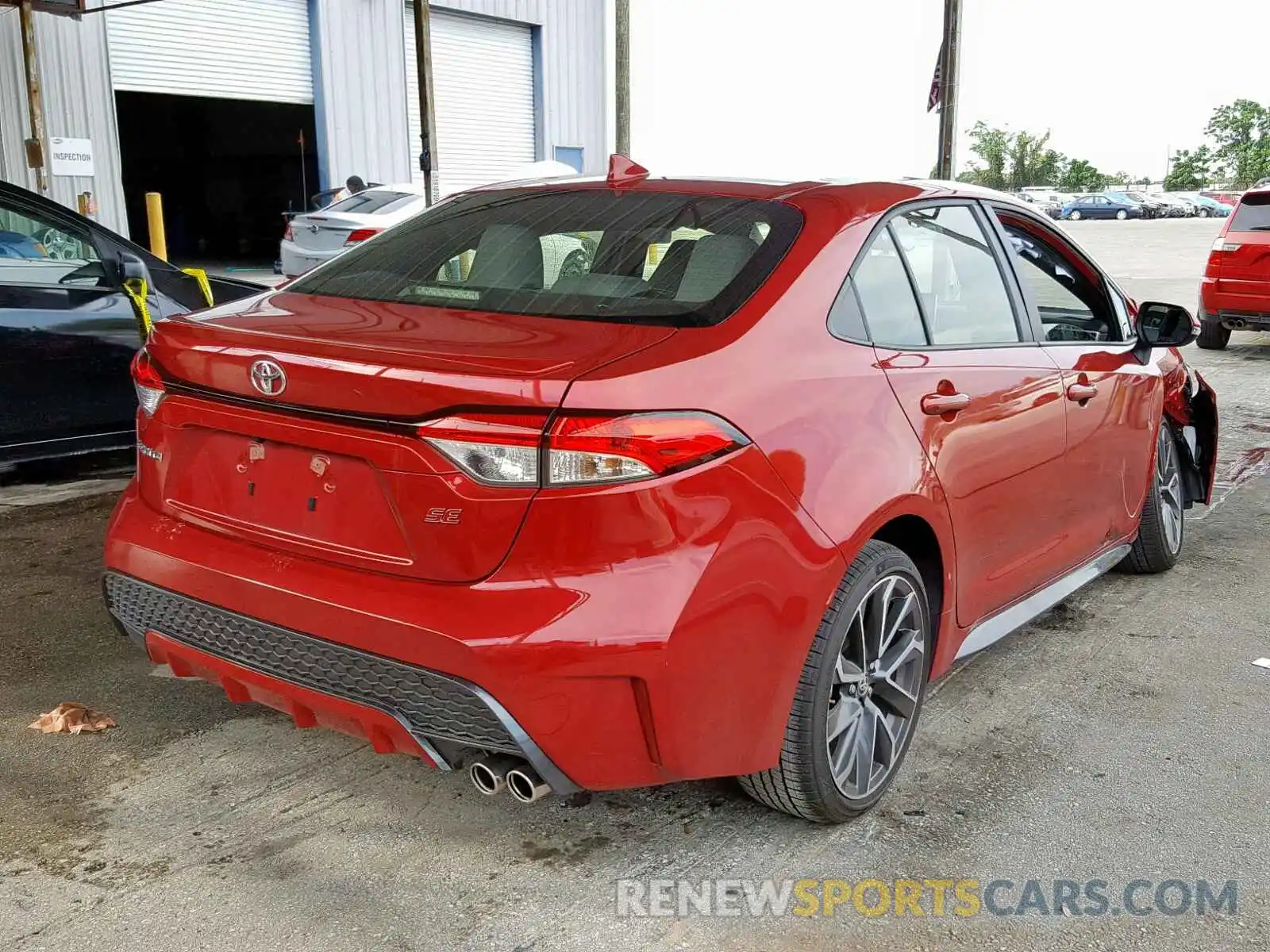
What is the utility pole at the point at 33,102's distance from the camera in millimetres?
13805

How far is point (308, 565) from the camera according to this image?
2521 millimetres

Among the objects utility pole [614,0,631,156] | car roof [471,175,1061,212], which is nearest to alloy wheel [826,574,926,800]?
car roof [471,175,1061,212]

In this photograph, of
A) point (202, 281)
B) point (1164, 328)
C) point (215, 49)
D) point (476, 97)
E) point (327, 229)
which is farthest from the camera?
point (476, 97)

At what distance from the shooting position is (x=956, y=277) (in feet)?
11.3

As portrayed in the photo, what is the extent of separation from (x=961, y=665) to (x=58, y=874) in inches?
104

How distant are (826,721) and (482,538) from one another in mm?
Answer: 911

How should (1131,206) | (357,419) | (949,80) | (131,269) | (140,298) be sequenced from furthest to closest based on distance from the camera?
(1131,206) < (949,80) < (131,269) < (140,298) < (357,419)

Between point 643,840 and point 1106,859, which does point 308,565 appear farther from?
point 1106,859

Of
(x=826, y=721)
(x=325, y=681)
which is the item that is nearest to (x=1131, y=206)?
(x=826, y=721)

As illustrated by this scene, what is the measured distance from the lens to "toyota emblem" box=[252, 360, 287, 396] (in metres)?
2.50

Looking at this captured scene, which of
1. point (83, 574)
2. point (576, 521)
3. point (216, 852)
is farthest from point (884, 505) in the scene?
point (83, 574)

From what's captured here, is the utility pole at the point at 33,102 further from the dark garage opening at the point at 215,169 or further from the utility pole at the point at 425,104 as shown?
the dark garage opening at the point at 215,169

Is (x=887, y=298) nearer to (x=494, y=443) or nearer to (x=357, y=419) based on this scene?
(x=494, y=443)

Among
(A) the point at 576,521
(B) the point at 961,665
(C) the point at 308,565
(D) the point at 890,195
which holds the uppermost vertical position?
(D) the point at 890,195
